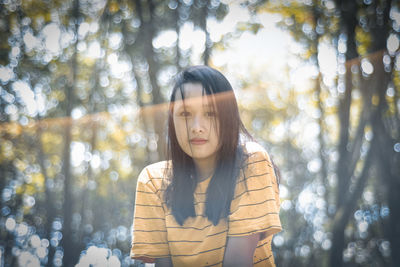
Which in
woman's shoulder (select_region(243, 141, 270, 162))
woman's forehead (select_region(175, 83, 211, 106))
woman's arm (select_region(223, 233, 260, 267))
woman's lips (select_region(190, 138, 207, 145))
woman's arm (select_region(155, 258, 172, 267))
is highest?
woman's forehead (select_region(175, 83, 211, 106))

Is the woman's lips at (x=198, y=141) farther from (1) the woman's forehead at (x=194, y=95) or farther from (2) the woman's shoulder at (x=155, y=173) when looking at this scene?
(2) the woman's shoulder at (x=155, y=173)

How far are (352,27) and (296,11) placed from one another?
2.70 ft

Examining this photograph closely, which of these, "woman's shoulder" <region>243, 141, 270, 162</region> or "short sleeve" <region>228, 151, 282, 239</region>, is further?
"woman's shoulder" <region>243, 141, 270, 162</region>

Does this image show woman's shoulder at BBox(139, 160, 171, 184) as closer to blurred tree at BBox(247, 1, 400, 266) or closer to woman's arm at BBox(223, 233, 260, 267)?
woman's arm at BBox(223, 233, 260, 267)

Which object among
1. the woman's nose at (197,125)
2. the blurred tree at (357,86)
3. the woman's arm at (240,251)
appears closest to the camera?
the woman's arm at (240,251)

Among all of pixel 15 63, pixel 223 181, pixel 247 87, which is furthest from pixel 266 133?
pixel 223 181

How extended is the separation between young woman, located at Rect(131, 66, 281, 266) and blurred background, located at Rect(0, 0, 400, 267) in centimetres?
260

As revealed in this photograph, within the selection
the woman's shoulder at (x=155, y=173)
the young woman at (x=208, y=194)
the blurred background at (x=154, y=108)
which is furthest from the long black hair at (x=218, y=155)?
the blurred background at (x=154, y=108)

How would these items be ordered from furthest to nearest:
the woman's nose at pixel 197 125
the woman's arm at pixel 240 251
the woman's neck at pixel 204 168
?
Answer: the woman's neck at pixel 204 168 → the woman's nose at pixel 197 125 → the woman's arm at pixel 240 251

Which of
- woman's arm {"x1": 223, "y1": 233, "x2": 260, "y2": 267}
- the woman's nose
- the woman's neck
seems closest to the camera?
woman's arm {"x1": 223, "y1": 233, "x2": 260, "y2": 267}

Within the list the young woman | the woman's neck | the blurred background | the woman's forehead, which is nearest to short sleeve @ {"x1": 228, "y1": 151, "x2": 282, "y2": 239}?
the young woman

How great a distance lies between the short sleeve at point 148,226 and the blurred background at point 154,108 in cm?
252

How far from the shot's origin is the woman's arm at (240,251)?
1.29 meters

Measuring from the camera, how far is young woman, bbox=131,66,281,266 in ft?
4.47
